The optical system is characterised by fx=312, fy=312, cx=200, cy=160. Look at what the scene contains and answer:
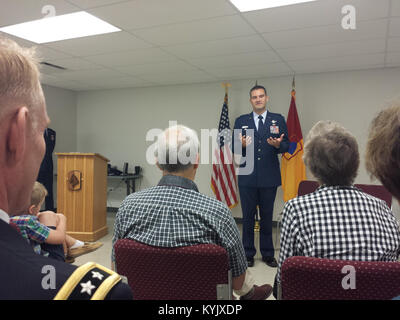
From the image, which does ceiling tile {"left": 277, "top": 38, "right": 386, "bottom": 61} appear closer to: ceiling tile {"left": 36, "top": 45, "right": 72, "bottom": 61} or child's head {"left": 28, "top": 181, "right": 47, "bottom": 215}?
ceiling tile {"left": 36, "top": 45, "right": 72, "bottom": 61}

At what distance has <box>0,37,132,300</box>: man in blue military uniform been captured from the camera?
1.31ft

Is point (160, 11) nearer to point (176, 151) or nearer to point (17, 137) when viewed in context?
point (176, 151)

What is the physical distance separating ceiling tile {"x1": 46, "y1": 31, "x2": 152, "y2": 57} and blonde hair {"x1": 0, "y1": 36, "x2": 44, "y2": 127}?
299 centimetres

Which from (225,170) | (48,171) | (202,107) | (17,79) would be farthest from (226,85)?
(17,79)

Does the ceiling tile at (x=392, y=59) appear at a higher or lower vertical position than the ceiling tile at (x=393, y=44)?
higher

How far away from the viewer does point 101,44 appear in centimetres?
357

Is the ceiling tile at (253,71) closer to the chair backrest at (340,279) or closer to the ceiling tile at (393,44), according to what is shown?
the ceiling tile at (393,44)

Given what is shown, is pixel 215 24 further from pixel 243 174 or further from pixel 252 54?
pixel 243 174

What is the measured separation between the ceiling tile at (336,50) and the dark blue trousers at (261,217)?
170cm

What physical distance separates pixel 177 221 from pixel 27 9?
8.14ft

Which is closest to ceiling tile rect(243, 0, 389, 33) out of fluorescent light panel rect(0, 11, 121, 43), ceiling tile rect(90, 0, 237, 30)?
ceiling tile rect(90, 0, 237, 30)

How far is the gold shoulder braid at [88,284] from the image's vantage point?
42 cm


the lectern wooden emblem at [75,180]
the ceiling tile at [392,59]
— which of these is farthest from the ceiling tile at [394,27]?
the lectern wooden emblem at [75,180]

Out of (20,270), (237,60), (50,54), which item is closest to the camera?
(20,270)
